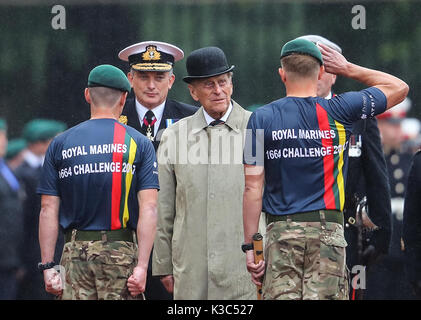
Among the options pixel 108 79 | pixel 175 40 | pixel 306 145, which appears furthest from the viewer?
pixel 175 40

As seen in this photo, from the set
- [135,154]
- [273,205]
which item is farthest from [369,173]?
[135,154]

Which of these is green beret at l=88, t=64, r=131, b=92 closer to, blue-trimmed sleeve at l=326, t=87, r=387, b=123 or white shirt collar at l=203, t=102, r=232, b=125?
white shirt collar at l=203, t=102, r=232, b=125

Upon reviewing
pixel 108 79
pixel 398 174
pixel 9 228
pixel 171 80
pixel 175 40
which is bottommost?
pixel 9 228

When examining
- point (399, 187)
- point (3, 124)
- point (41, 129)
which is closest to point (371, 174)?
point (399, 187)

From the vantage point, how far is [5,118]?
6766mm

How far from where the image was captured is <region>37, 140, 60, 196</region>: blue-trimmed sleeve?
195 inches

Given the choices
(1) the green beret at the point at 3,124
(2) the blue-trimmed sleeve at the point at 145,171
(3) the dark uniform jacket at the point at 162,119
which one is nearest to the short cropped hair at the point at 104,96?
(2) the blue-trimmed sleeve at the point at 145,171

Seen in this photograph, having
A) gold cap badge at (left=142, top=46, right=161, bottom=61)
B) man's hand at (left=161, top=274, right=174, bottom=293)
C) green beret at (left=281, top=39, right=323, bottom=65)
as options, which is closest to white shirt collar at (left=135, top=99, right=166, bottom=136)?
gold cap badge at (left=142, top=46, right=161, bottom=61)

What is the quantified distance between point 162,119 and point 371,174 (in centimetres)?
138

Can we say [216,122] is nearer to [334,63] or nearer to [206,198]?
[206,198]

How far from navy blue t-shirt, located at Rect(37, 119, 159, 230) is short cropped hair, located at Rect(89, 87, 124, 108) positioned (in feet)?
0.32

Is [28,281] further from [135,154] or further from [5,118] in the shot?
[135,154]

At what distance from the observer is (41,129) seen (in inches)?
269
